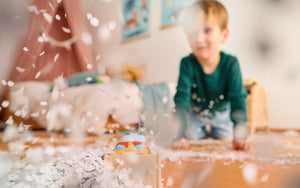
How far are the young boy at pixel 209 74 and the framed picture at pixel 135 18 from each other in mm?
1735

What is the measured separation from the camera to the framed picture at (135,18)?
8.97 ft

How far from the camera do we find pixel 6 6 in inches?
33.0

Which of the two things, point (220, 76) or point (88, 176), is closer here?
point (88, 176)

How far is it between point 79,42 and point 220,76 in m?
1.71

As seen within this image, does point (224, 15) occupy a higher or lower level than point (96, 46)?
lower

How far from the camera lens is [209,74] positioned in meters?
1.05

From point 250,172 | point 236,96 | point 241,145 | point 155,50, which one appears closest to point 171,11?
point 155,50

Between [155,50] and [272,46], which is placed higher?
[155,50]

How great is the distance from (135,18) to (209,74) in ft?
6.65

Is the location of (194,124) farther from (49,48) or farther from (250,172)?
(49,48)

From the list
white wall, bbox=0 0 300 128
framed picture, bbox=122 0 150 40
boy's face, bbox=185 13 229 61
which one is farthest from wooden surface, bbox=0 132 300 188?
framed picture, bbox=122 0 150 40

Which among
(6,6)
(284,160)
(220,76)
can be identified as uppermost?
(6,6)

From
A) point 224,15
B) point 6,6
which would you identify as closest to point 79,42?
point 6,6

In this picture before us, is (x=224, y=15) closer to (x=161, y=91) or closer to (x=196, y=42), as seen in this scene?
(x=196, y=42)
